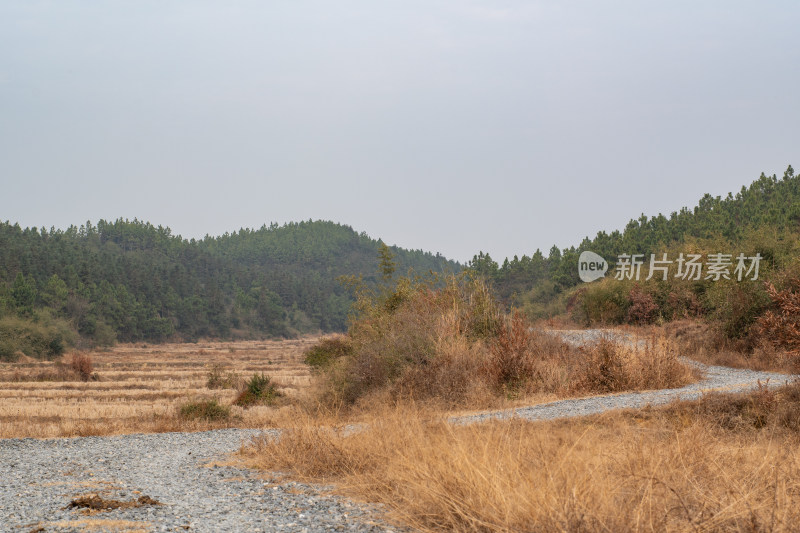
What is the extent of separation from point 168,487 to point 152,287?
107 m

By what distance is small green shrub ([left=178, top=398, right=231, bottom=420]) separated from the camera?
17.4 m

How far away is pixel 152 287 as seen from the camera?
355 ft

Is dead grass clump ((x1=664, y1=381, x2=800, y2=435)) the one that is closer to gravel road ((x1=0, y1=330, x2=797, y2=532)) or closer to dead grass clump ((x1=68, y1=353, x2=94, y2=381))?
gravel road ((x1=0, y1=330, x2=797, y2=532))

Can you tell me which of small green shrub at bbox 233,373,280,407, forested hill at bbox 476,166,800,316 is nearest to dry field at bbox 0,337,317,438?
small green shrub at bbox 233,373,280,407

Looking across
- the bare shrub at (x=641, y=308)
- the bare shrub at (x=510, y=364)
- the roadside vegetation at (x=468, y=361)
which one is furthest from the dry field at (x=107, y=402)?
the bare shrub at (x=641, y=308)

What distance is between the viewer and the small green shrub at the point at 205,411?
17.4 m

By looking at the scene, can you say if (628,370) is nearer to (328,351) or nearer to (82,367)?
(328,351)

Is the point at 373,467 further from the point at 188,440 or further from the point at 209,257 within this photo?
the point at 209,257

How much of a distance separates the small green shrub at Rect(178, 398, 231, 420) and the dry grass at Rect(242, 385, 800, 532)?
32.0 ft

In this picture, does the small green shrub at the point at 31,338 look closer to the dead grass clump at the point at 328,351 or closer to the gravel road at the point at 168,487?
the dead grass clump at the point at 328,351

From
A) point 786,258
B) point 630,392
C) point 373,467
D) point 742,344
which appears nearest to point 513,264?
point 786,258

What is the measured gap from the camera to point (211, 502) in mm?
6508

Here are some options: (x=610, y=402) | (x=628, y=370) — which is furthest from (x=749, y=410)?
(x=628, y=370)

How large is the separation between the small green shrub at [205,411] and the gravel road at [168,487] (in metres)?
4.46
